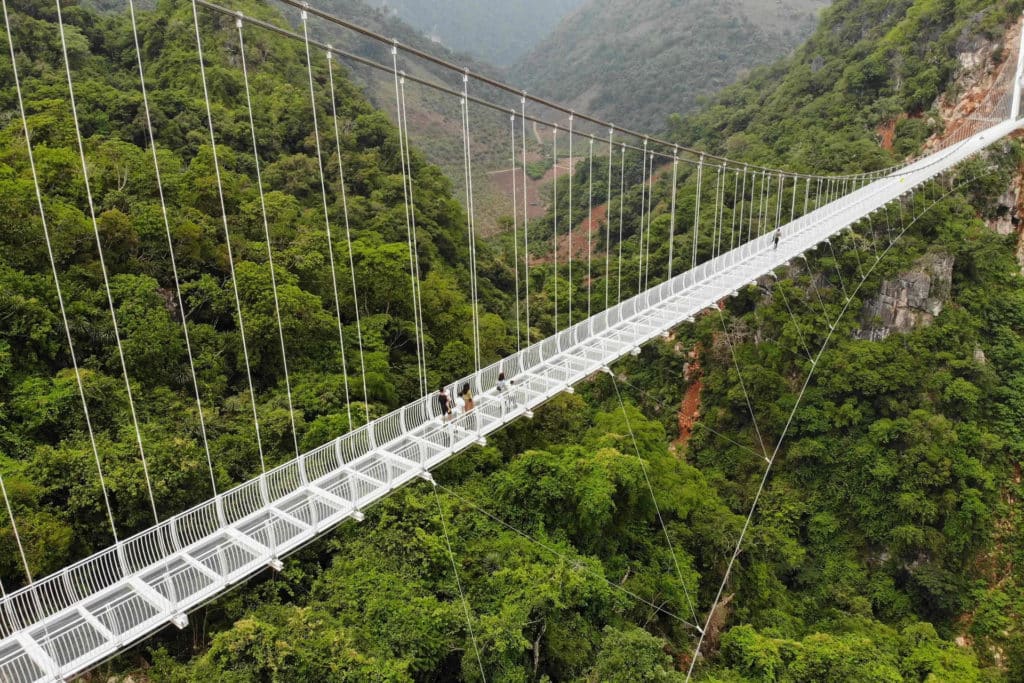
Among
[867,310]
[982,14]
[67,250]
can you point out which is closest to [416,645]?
[67,250]

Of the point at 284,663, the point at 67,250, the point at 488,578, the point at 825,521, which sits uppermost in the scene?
the point at 67,250

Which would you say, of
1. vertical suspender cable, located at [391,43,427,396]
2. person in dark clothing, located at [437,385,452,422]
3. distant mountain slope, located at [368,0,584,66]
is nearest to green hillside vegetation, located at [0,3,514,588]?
vertical suspender cable, located at [391,43,427,396]

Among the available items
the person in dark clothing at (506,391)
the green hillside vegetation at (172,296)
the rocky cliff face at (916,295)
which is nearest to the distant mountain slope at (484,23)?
the green hillside vegetation at (172,296)

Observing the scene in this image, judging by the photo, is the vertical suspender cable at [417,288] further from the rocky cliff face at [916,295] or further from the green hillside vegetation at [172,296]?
the rocky cliff face at [916,295]

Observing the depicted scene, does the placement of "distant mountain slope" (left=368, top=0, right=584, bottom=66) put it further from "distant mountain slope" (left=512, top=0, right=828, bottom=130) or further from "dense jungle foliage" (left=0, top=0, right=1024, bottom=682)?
"dense jungle foliage" (left=0, top=0, right=1024, bottom=682)

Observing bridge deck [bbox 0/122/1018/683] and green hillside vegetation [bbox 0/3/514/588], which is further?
green hillside vegetation [bbox 0/3/514/588]

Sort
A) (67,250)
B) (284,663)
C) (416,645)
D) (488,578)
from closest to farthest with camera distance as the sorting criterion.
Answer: (284,663) < (416,645) < (488,578) < (67,250)

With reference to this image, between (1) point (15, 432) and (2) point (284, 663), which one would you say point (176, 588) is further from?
(1) point (15, 432)
